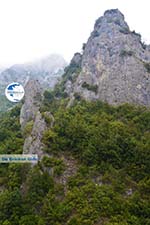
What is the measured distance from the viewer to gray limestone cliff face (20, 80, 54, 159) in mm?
34625

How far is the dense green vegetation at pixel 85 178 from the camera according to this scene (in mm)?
27516

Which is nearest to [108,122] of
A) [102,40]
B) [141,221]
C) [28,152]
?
[28,152]

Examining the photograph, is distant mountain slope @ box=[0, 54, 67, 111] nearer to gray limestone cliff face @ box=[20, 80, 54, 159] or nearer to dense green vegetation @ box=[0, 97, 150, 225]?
gray limestone cliff face @ box=[20, 80, 54, 159]

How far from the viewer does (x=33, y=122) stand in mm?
41312

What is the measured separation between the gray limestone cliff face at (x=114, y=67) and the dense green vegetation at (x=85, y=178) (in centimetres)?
901

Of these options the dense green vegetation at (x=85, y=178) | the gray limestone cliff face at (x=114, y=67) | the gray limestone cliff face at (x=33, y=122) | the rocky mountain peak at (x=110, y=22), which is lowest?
the dense green vegetation at (x=85, y=178)

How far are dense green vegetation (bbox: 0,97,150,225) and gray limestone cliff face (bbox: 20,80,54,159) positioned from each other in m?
0.90

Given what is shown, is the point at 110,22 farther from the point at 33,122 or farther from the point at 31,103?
the point at 33,122

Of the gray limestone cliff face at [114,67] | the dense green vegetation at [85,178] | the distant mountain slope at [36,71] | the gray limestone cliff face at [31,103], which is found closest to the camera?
the dense green vegetation at [85,178]

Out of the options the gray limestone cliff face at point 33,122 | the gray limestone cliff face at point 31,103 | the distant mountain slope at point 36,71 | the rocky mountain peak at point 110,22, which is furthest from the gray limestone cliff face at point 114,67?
the distant mountain slope at point 36,71

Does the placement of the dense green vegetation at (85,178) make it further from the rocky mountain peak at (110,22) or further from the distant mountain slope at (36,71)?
the distant mountain slope at (36,71)

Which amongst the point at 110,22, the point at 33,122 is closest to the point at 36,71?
the point at 110,22

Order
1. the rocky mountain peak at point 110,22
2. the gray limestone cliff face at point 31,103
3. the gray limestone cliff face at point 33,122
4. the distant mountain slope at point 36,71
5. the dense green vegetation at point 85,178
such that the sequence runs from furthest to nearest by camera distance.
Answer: the distant mountain slope at point 36,71, the rocky mountain peak at point 110,22, the gray limestone cliff face at point 31,103, the gray limestone cliff face at point 33,122, the dense green vegetation at point 85,178

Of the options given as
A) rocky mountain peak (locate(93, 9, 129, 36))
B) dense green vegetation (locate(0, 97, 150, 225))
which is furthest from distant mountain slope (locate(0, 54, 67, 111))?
dense green vegetation (locate(0, 97, 150, 225))
